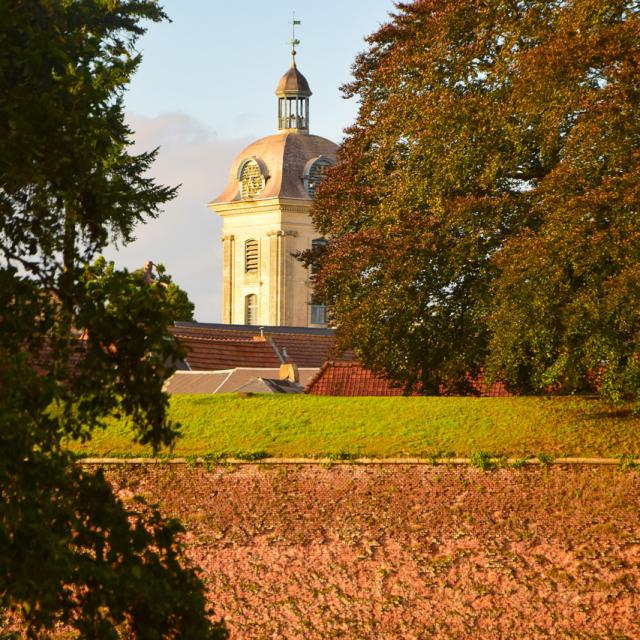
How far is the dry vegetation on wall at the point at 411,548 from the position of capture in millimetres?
18141

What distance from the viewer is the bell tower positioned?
118812 mm

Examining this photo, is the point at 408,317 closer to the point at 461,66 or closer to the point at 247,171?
the point at 461,66

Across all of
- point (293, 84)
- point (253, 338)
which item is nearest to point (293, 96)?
point (293, 84)

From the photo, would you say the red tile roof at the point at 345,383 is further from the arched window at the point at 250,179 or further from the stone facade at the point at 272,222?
the arched window at the point at 250,179

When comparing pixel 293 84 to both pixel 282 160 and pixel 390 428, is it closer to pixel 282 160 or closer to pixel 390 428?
pixel 282 160

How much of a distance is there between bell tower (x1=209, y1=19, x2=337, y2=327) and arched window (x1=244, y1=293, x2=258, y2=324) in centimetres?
9

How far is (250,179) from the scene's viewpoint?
123750 millimetres

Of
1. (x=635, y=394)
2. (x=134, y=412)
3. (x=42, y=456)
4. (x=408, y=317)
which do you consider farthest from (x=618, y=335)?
(x=42, y=456)

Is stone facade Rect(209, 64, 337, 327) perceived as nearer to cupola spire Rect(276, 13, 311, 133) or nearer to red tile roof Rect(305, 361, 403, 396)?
cupola spire Rect(276, 13, 311, 133)

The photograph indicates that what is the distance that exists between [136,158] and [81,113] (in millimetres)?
22742

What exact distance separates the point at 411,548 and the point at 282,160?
104545mm

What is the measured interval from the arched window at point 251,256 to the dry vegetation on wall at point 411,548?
9938cm

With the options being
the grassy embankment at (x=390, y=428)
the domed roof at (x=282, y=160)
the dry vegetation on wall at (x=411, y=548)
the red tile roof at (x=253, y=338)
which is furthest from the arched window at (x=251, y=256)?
the dry vegetation on wall at (x=411, y=548)

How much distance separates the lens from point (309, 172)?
401 ft
